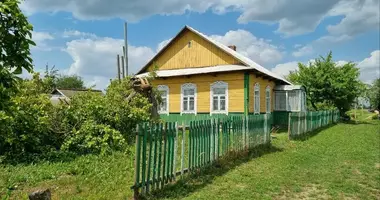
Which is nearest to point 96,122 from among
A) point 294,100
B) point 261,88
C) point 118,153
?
point 118,153

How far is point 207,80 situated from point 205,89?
0.58 metres

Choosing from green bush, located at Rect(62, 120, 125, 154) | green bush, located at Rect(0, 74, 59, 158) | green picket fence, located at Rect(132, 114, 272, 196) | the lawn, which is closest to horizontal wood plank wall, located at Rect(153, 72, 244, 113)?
green picket fence, located at Rect(132, 114, 272, 196)

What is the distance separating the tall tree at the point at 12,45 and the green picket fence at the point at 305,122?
12277mm

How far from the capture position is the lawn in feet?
18.3

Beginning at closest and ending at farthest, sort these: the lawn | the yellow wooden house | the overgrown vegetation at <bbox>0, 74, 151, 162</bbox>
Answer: the lawn → the overgrown vegetation at <bbox>0, 74, 151, 162</bbox> → the yellow wooden house

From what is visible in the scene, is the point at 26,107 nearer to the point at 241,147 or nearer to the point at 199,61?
the point at 241,147

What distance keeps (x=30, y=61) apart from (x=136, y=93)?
9.15 metres

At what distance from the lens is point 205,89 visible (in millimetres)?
18703

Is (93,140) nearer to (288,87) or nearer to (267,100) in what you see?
(267,100)

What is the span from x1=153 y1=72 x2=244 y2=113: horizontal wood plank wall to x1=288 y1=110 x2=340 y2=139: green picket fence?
340 cm

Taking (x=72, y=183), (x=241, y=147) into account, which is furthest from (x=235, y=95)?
(x=72, y=183)

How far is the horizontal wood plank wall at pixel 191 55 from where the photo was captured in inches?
747

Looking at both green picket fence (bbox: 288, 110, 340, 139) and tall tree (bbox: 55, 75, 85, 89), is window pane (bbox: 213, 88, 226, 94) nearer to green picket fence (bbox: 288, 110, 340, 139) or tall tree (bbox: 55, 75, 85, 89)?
green picket fence (bbox: 288, 110, 340, 139)

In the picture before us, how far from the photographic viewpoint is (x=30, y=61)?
3088mm
